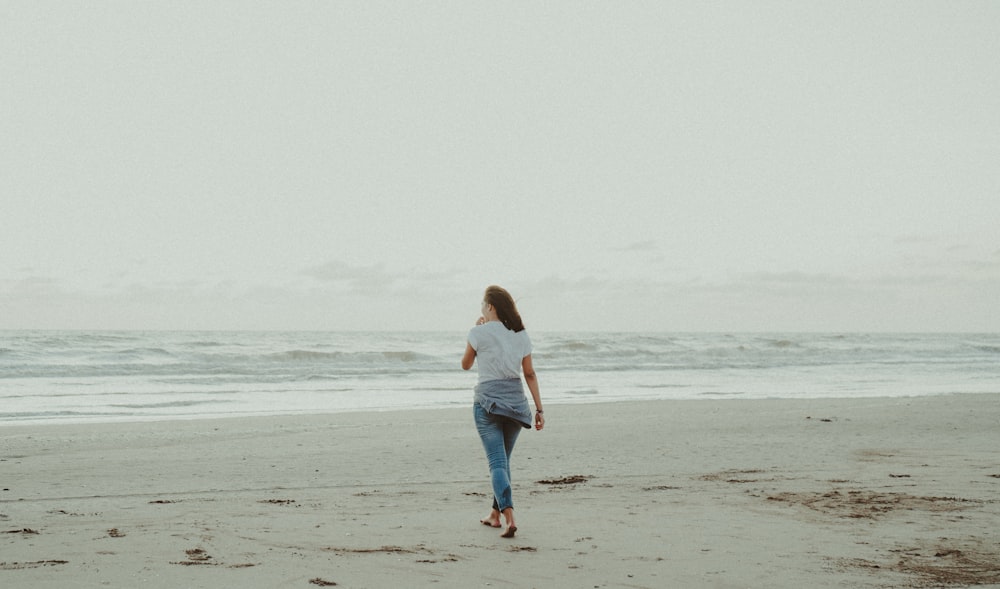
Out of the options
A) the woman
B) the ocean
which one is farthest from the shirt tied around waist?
the ocean

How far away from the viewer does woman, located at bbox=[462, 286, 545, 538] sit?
5.75 metres

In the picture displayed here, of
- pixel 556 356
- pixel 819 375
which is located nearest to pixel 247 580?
pixel 819 375

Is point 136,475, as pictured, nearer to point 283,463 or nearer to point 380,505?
point 283,463

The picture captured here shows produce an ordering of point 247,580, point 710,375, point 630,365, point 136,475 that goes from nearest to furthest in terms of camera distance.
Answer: point 247,580
point 136,475
point 710,375
point 630,365

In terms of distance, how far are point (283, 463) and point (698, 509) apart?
502 centimetres

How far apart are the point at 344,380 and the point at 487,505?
63.3 ft

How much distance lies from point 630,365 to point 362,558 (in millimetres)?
31237

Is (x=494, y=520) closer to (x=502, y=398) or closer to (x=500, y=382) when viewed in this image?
(x=502, y=398)

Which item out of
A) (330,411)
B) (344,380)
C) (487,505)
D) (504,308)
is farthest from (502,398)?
(344,380)

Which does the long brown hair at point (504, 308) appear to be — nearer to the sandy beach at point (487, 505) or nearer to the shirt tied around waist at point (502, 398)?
the shirt tied around waist at point (502, 398)

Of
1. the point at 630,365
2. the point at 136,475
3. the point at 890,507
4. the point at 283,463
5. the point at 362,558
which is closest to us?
the point at 362,558

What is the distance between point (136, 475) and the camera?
8469 millimetres

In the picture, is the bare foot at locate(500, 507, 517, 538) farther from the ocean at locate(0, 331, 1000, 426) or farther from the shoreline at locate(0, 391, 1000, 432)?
the ocean at locate(0, 331, 1000, 426)

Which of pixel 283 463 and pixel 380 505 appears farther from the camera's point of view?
pixel 283 463
